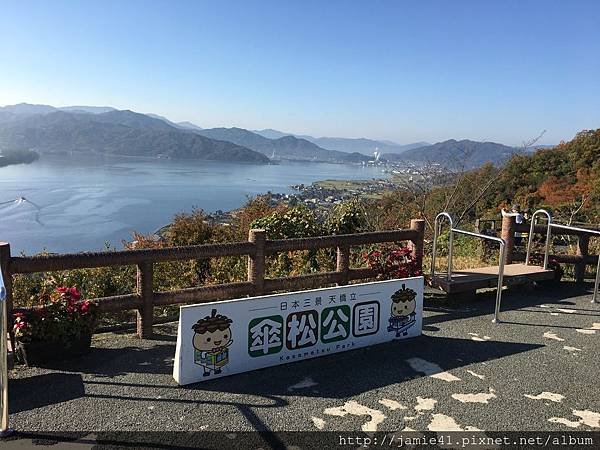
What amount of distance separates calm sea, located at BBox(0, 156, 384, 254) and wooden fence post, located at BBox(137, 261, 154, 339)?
29.3ft

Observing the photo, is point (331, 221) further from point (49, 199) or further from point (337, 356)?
point (49, 199)

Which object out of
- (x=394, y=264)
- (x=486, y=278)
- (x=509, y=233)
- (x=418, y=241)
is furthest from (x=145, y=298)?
(x=509, y=233)

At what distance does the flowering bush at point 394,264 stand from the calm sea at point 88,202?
31.0 ft

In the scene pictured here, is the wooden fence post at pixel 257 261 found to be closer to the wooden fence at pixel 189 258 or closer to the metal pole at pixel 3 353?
the wooden fence at pixel 189 258

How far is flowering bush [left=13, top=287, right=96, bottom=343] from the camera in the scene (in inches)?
163

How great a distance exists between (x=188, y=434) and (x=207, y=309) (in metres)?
1.06

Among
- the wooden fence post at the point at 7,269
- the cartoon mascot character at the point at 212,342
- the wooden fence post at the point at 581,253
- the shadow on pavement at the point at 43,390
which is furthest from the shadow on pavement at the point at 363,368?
the wooden fence post at the point at 581,253

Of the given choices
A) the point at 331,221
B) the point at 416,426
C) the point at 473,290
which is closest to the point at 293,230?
the point at 331,221

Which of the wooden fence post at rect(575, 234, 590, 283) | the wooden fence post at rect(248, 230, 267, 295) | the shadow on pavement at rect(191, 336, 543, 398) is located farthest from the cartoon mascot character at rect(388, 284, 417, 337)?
the wooden fence post at rect(575, 234, 590, 283)

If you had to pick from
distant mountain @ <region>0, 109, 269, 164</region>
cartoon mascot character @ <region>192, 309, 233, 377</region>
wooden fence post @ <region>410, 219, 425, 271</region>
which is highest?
distant mountain @ <region>0, 109, 269, 164</region>

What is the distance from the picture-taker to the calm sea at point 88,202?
1027 inches

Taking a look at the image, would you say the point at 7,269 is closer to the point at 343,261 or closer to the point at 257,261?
the point at 257,261

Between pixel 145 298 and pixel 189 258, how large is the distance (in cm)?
59

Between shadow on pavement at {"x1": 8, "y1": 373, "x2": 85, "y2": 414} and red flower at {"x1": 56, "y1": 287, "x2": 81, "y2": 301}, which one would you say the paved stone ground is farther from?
red flower at {"x1": 56, "y1": 287, "x2": 81, "y2": 301}
